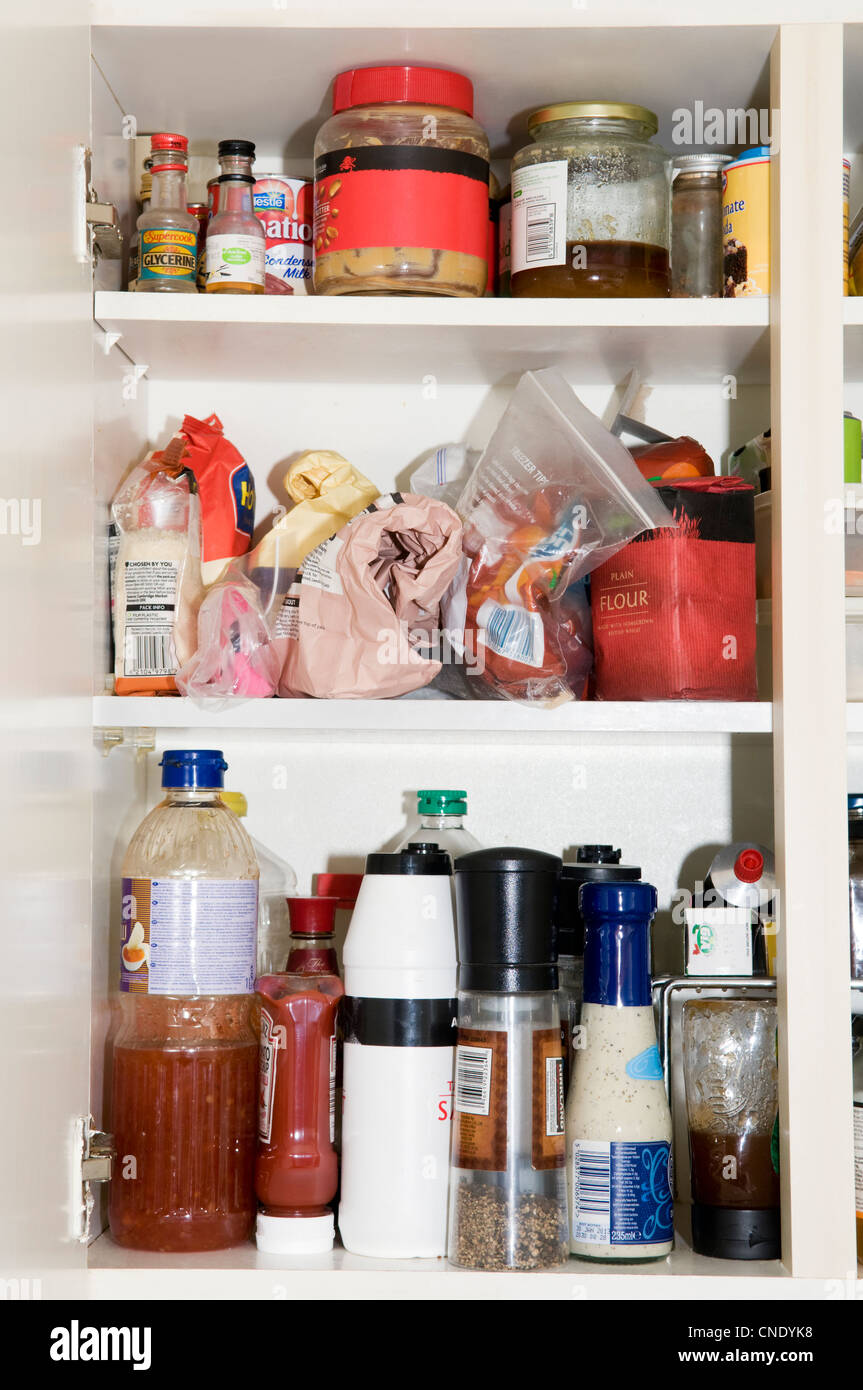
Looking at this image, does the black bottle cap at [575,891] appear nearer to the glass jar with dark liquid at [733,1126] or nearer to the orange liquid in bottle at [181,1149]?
the glass jar with dark liquid at [733,1126]

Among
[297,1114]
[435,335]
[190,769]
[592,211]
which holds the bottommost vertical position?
[297,1114]

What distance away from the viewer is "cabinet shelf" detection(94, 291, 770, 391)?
40.7 inches

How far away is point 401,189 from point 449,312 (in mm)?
109

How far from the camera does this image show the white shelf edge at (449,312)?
1032 mm

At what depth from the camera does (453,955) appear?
101 centimetres

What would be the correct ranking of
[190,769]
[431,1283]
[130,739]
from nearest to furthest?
[431,1283] < [190,769] < [130,739]

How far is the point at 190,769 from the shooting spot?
103 centimetres

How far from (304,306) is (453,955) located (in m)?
0.54

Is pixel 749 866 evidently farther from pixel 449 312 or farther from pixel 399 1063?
pixel 449 312

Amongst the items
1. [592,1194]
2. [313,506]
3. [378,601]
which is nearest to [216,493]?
[313,506]

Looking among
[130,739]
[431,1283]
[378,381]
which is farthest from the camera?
[378,381]

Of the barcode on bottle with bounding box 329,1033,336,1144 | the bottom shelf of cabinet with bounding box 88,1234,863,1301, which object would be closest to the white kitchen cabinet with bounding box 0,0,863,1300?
the bottom shelf of cabinet with bounding box 88,1234,863,1301

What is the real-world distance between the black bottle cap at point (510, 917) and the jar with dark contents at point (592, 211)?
48cm
